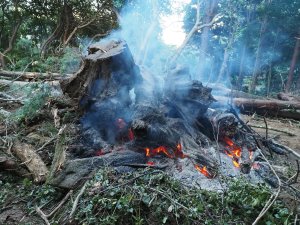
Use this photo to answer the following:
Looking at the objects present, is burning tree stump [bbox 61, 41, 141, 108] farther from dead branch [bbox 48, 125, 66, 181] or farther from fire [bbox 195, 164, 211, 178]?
fire [bbox 195, 164, 211, 178]

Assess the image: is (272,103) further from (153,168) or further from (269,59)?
(269,59)

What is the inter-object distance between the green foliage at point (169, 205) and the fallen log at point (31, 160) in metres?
0.95

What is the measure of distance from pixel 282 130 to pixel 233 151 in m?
3.39

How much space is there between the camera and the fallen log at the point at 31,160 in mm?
3742

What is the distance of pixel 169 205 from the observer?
2949mm

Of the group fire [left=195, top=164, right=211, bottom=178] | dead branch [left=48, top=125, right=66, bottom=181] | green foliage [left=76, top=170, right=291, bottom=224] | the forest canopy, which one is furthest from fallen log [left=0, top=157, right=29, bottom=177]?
the forest canopy

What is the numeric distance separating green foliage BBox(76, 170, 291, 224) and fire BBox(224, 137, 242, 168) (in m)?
1.18

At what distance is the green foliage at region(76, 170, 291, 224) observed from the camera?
2.82 m

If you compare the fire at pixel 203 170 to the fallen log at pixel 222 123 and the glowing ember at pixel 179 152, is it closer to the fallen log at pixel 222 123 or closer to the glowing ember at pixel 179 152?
the glowing ember at pixel 179 152

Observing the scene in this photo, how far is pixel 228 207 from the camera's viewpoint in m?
2.95

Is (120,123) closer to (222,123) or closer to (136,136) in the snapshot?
(136,136)

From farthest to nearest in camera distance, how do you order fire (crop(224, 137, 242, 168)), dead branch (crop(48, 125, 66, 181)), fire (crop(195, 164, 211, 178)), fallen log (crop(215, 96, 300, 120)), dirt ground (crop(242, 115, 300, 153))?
fallen log (crop(215, 96, 300, 120)) → dirt ground (crop(242, 115, 300, 153)) → fire (crop(224, 137, 242, 168)) → fire (crop(195, 164, 211, 178)) → dead branch (crop(48, 125, 66, 181))


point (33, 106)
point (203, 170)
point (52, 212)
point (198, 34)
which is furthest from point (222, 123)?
point (198, 34)

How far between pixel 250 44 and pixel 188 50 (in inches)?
185
